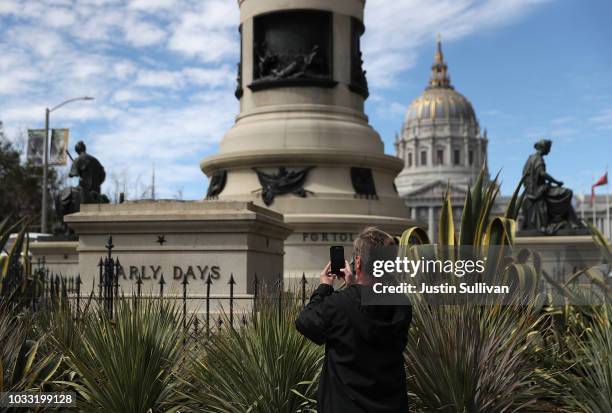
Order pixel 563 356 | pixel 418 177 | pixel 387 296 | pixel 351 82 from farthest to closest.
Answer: pixel 418 177 < pixel 351 82 < pixel 563 356 < pixel 387 296

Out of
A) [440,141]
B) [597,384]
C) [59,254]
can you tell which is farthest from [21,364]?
[440,141]

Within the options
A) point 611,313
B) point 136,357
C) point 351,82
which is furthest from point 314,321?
point 351,82

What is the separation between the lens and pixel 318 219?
17.0 metres

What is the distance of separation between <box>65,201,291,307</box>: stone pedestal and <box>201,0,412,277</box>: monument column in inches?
242

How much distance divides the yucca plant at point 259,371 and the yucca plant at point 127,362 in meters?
0.24

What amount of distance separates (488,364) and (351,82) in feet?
48.3

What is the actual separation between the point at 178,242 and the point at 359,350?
25.6 ft

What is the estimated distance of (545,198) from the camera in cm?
2097

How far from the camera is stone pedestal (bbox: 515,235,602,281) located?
2038cm

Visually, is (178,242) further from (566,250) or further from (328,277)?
(566,250)

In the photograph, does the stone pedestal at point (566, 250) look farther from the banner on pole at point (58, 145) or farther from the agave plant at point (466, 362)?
the banner on pole at point (58, 145)

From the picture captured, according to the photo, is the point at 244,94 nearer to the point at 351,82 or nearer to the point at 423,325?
the point at 351,82

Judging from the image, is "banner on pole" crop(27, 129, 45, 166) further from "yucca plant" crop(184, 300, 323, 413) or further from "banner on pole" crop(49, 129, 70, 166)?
"yucca plant" crop(184, 300, 323, 413)

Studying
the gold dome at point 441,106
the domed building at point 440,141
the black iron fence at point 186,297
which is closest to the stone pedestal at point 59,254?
the black iron fence at point 186,297
